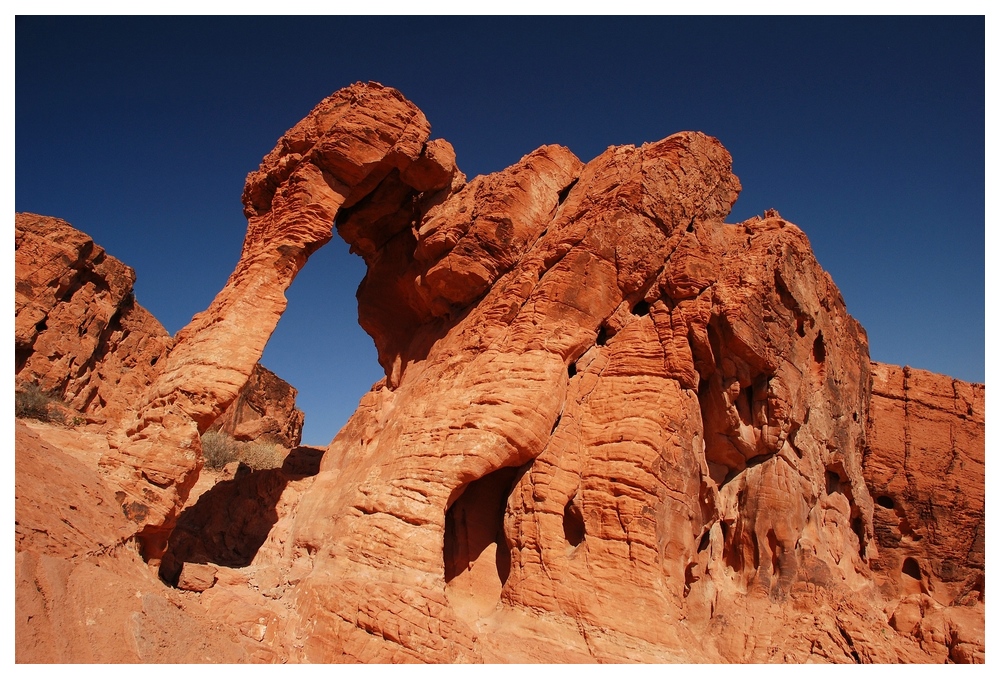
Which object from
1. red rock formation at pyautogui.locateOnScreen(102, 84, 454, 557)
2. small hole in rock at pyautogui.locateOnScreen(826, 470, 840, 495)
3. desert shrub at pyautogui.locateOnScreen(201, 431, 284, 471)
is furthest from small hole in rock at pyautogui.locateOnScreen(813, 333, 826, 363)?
desert shrub at pyautogui.locateOnScreen(201, 431, 284, 471)

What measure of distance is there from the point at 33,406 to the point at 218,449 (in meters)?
6.38

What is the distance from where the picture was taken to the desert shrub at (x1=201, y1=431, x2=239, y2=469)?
18469 millimetres

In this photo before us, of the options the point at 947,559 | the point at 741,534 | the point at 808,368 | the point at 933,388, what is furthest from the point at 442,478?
the point at 933,388

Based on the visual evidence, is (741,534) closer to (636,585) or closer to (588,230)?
(636,585)

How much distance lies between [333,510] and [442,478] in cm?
201

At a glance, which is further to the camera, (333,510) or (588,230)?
(588,230)

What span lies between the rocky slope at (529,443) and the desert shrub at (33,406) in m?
3.96

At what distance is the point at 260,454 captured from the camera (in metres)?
21.3

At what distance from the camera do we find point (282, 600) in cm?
845

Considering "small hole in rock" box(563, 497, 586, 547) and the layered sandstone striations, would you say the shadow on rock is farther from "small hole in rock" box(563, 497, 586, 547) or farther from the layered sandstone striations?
"small hole in rock" box(563, 497, 586, 547)

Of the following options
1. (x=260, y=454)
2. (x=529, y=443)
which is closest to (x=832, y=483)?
(x=529, y=443)

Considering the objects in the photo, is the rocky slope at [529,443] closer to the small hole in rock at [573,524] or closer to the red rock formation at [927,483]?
the small hole in rock at [573,524]

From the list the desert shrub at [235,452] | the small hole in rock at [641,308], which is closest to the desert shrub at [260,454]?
the desert shrub at [235,452]

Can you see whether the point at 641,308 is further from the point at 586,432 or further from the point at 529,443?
the point at 529,443
